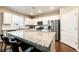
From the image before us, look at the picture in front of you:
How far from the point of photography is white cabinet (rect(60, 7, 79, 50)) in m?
1.02

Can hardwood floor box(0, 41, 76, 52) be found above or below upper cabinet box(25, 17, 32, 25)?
A: below

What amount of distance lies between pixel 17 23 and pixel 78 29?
76 centimetres

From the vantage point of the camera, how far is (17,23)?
1.07m

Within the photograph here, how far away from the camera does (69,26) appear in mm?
1067

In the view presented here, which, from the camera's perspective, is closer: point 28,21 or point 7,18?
point 7,18

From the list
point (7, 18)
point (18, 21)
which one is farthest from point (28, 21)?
point (7, 18)

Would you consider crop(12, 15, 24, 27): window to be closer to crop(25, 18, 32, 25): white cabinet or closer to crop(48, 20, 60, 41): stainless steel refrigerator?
crop(25, 18, 32, 25): white cabinet

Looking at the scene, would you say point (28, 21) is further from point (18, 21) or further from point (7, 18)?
point (7, 18)

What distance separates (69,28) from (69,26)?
0.03 m

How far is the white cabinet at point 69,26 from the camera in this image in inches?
40.3

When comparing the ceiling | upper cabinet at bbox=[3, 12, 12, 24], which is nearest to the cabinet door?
the ceiling

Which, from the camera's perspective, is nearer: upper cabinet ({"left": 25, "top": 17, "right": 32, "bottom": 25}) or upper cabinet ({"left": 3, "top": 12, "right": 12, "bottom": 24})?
upper cabinet ({"left": 3, "top": 12, "right": 12, "bottom": 24})
